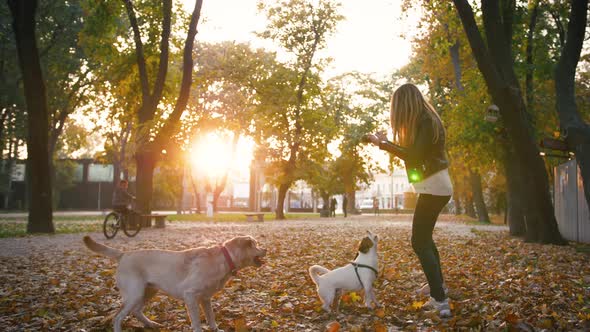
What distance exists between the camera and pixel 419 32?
22.0 metres

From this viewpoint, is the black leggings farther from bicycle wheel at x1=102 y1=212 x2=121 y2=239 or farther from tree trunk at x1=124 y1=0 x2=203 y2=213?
tree trunk at x1=124 y1=0 x2=203 y2=213

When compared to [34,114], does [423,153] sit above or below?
below

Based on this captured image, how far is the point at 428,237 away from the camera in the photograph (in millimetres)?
5008

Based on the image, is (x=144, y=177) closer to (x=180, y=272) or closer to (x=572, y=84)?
(x=572, y=84)

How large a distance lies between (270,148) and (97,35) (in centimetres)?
1784

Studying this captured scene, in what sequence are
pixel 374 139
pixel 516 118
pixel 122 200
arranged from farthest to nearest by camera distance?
pixel 122 200
pixel 516 118
pixel 374 139

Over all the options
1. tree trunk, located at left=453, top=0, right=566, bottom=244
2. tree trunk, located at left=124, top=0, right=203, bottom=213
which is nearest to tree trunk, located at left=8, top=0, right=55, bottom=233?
tree trunk, located at left=124, top=0, right=203, bottom=213

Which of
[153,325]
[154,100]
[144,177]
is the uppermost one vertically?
[154,100]

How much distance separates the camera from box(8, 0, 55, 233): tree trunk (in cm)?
1556

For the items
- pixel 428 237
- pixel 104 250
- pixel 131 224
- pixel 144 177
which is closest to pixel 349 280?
pixel 428 237

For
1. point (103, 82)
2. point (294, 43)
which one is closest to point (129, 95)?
point (103, 82)

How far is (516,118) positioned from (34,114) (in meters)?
14.2

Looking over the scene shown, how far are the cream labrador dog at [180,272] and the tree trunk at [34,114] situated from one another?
43.2 feet

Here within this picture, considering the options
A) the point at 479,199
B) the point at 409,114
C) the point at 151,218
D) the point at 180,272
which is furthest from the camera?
the point at 479,199
